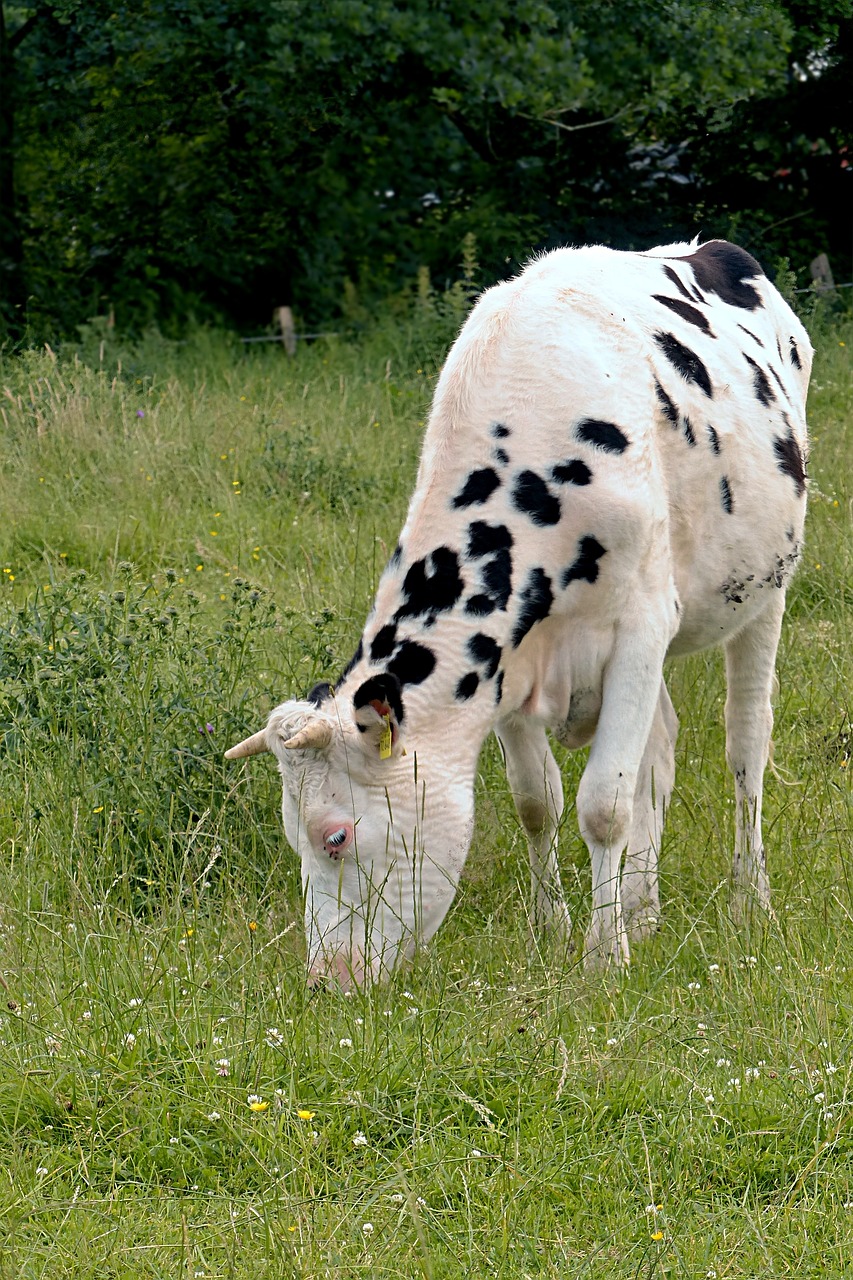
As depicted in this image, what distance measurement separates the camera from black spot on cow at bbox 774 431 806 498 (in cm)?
486

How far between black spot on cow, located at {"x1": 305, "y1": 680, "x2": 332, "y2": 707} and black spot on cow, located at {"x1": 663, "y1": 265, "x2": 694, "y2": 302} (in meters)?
2.00

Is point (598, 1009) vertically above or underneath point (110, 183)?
underneath

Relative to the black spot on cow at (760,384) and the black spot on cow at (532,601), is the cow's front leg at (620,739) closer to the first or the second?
the black spot on cow at (532,601)

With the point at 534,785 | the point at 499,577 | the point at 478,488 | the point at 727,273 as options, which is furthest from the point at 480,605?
the point at 727,273

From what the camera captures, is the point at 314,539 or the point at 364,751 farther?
the point at 314,539

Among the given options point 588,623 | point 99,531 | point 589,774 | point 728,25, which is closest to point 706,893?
point 589,774

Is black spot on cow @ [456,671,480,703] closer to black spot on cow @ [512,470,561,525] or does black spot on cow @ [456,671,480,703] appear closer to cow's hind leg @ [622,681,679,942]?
black spot on cow @ [512,470,561,525]

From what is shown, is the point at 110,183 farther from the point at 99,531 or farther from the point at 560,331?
the point at 560,331

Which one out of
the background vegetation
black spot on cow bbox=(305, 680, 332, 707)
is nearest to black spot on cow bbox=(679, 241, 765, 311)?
black spot on cow bbox=(305, 680, 332, 707)

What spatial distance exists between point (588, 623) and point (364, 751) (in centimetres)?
79

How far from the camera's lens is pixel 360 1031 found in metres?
3.27

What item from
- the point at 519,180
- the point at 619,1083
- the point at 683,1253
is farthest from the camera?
the point at 519,180

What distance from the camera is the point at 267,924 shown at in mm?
3812

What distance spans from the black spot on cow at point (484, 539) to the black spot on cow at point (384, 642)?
0.29 meters
